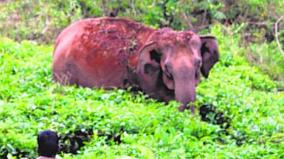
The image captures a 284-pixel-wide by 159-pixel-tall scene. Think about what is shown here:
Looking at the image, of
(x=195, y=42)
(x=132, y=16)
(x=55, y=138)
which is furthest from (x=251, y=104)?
(x=132, y=16)

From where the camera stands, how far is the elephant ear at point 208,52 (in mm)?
10398

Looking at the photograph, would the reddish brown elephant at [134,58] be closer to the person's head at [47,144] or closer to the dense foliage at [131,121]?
the dense foliage at [131,121]

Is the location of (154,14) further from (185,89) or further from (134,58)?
(185,89)

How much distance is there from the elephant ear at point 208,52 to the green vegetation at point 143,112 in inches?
13.3

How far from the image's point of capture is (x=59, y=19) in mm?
15695

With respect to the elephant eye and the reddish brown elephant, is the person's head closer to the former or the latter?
the reddish brown elephant

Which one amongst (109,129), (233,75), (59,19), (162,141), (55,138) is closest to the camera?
(55,138)

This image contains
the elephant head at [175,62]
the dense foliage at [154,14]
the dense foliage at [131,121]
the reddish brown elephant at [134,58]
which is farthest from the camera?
the dense foliage at [154,14]

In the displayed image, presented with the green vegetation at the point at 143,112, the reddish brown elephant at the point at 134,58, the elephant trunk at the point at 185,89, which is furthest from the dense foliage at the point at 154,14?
the elephant trunk at the point at 185,89

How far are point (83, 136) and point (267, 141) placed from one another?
5.77 feet

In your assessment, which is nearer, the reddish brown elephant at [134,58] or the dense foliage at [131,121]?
the dense foliage at [131,121]

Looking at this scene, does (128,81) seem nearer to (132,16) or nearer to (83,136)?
(83,136)

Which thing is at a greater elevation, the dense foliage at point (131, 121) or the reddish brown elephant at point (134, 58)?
the reddish brown elephant at point (134, 58)

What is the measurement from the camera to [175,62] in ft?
31.6
